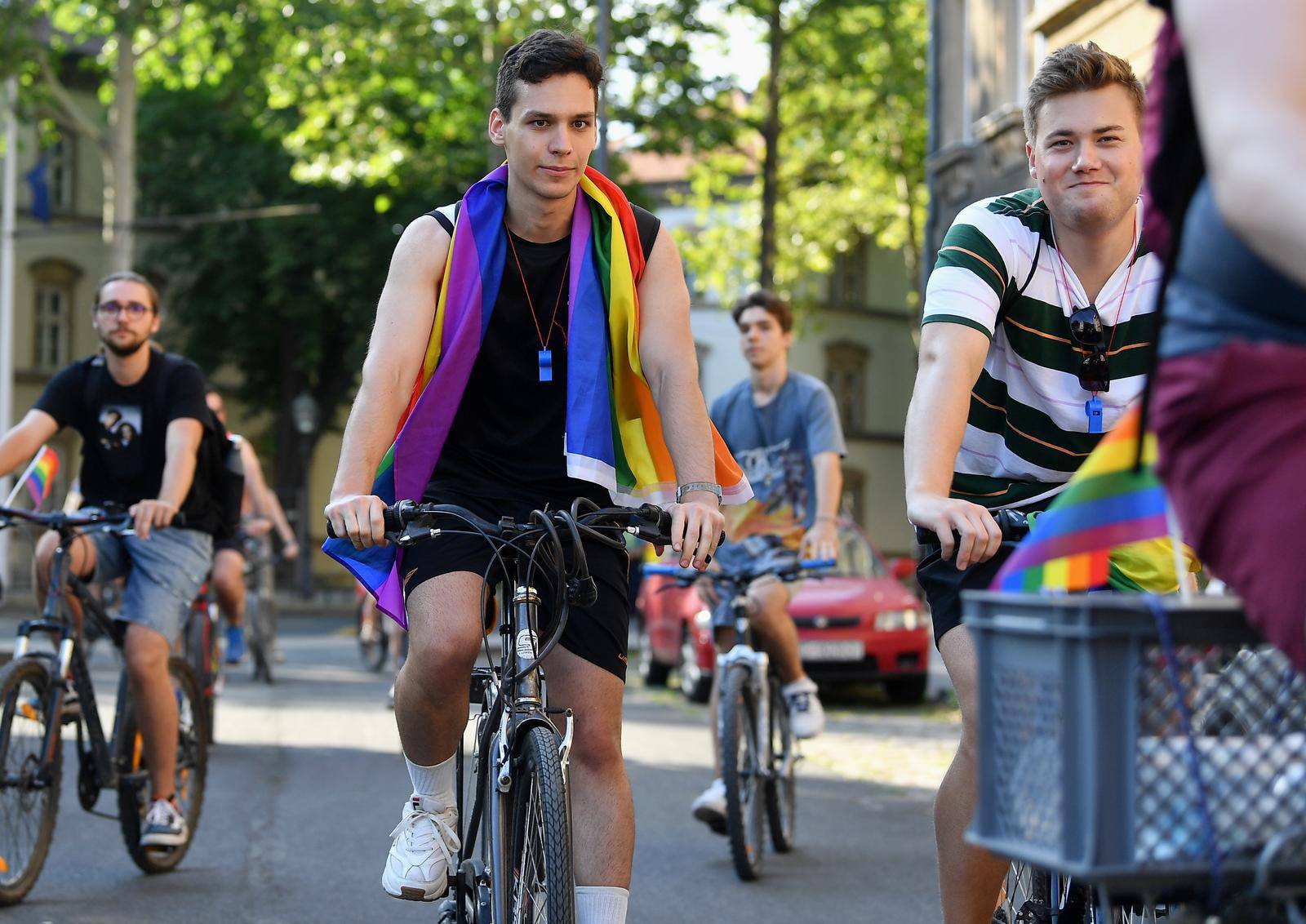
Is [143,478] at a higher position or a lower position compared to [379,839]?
higher

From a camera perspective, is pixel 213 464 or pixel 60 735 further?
pixel 213 464

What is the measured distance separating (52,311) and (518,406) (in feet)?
144

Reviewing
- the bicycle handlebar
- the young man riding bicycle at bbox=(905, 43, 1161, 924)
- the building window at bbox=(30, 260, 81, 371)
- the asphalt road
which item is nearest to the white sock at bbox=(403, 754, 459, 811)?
the young man riding bicycle at bbox=(905, 43, 1161, 924)

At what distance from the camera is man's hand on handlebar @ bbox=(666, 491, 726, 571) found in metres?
4.04

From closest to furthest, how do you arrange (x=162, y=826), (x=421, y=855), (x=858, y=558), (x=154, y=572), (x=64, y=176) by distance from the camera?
(x=421, y=855) < (x=162, y=826) < (x=154, y=572) < (x=858, y=558) < (x=64, y=176)

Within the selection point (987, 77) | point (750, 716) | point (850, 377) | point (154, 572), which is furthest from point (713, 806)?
point (850, 377)

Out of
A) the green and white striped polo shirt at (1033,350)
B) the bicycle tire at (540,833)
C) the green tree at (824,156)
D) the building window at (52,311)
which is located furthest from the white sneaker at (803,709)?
the building window at (52,311)

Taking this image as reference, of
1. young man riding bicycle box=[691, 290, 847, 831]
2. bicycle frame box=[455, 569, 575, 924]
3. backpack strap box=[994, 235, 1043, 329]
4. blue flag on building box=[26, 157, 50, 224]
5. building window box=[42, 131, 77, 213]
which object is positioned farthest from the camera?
building window box=[42, 131, 77, 213]

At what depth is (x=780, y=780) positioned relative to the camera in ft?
25.1

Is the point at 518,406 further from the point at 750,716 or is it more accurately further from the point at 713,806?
the point at 713,806

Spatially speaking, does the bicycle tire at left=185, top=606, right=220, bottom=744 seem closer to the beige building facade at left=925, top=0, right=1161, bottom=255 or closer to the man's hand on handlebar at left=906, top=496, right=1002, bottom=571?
the man's hand on handlebar at left=906, top=496, right=1002, bottom=571

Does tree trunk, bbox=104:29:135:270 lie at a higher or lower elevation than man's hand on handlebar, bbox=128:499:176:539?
higher

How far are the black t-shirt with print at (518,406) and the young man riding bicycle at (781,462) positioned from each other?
133 inches

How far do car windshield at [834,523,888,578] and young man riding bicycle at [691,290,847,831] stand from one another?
690 centimetres
